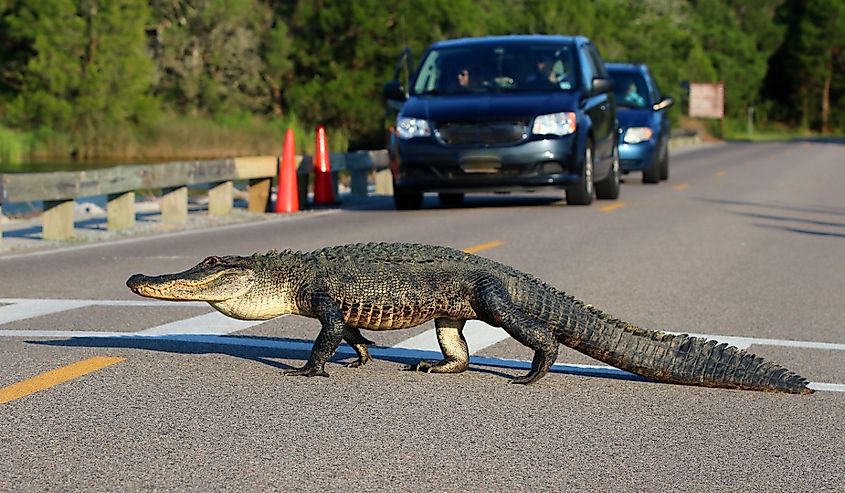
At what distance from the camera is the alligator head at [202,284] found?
7305 mm

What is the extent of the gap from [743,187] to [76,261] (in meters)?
17.1

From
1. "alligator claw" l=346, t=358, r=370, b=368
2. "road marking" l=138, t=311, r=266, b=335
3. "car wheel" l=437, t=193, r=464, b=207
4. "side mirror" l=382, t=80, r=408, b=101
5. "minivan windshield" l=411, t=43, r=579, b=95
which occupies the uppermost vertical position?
"minivan windshield" l=411, t=43, r=579, b=95

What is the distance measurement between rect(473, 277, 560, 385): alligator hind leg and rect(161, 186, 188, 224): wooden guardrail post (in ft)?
39.6

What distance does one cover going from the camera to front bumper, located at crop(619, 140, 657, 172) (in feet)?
94.6

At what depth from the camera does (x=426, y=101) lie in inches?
785

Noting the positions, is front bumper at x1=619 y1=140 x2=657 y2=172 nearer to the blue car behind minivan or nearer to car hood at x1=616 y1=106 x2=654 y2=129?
the blue car behind minivan

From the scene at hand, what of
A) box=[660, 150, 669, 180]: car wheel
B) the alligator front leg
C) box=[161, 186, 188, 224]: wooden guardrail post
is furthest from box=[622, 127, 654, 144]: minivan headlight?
the alligator front leg

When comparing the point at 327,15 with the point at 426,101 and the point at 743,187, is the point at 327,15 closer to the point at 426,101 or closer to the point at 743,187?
the point at 743,187

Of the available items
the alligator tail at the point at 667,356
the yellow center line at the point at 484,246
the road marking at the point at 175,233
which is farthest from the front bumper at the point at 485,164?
the alligator tail at the point at 667,356

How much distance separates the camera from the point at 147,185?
1828 centimetres

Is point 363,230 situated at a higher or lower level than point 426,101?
lower

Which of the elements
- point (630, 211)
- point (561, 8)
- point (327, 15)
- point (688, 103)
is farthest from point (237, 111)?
point (630, 211)

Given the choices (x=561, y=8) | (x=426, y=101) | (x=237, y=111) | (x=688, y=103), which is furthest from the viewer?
(x=688, y=103)

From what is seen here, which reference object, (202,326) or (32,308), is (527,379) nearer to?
(202,326)
